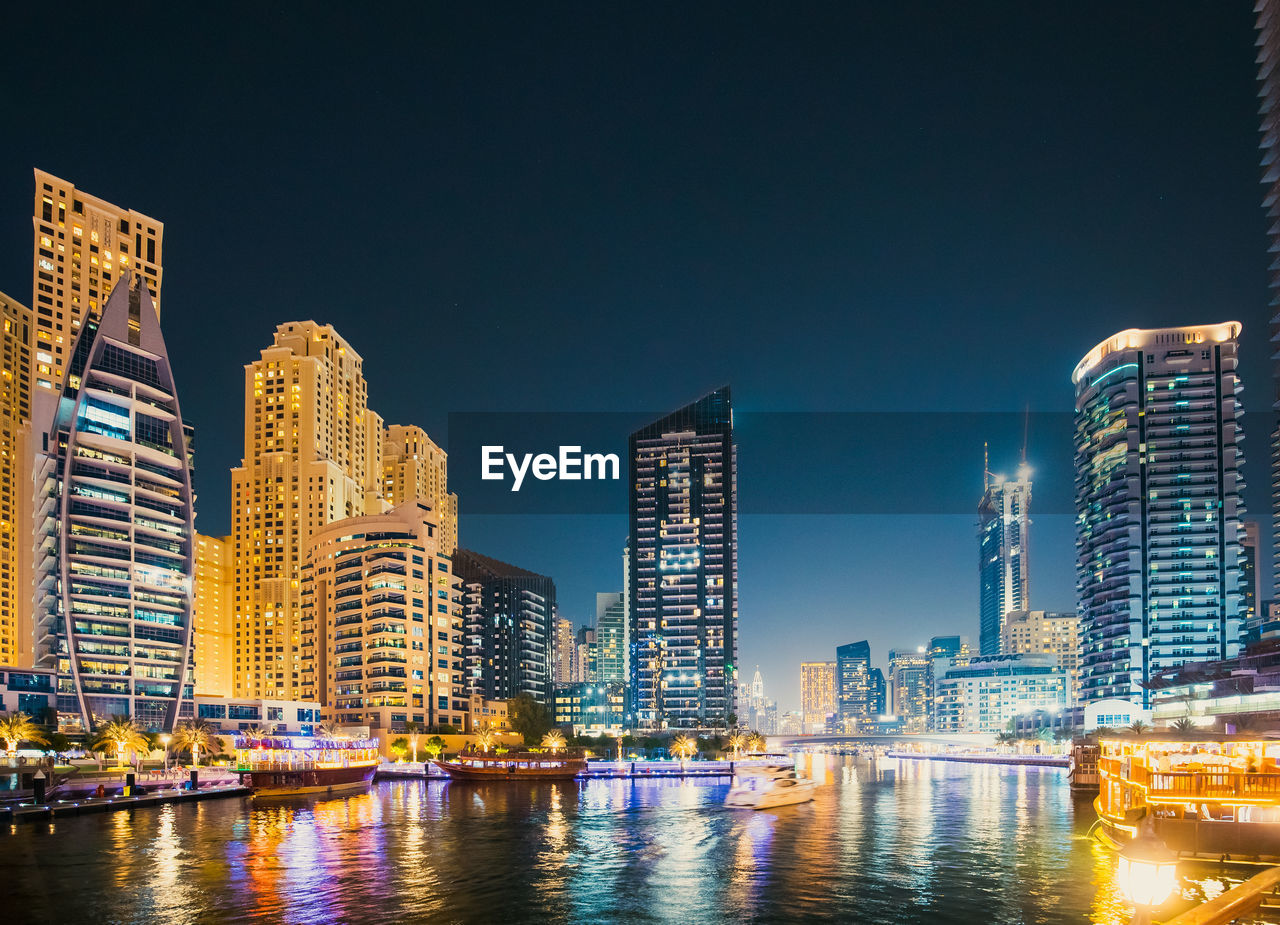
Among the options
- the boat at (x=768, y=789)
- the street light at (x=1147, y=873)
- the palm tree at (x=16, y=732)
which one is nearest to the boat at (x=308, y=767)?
the palm tree at (x=16, y=732)

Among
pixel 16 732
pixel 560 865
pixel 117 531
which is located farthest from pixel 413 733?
pixel 560 865

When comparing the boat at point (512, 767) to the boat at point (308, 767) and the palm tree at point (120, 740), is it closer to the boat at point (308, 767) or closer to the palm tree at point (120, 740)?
the boat at point (308, 767)

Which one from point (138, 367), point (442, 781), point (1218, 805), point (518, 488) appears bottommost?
point (442, 781)

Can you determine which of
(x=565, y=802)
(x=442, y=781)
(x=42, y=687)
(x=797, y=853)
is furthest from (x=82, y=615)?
(x=797, y=853)

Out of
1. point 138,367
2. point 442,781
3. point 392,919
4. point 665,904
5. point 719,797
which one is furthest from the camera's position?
point 138,367

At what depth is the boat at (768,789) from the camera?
97812 mm

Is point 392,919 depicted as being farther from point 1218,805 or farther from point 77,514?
point 77,514

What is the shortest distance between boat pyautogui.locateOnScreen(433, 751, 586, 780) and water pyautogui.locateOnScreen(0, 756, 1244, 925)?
160 ft

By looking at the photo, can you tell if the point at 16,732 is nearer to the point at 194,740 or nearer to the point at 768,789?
the point at 194,740

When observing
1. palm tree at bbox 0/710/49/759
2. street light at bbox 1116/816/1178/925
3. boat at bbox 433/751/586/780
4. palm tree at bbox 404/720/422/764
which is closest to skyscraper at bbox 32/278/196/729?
palm tree at bbox 404/720/422/764

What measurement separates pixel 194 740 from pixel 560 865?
10802 cm

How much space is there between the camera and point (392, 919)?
4297 centimetres

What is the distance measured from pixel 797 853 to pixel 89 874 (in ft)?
132

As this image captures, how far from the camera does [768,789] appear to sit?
99.8 metres
